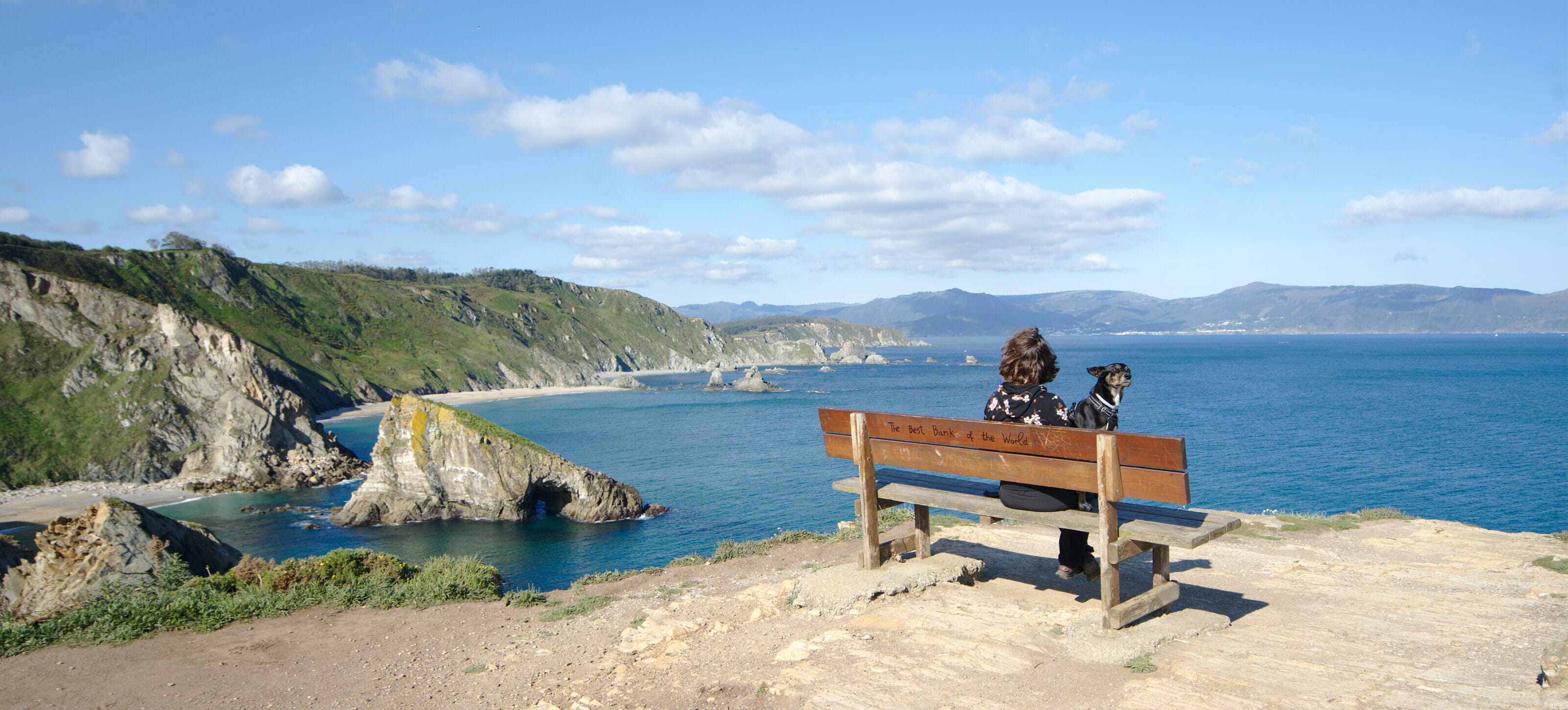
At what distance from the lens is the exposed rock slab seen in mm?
6778

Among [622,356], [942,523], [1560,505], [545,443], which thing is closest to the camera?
[942,523]

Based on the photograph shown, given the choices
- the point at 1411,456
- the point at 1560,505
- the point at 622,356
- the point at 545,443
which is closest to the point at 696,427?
→ the point at 545,443

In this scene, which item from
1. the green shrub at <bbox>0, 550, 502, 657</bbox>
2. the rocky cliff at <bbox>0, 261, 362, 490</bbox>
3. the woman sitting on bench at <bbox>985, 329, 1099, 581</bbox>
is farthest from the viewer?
the rocky cliff at <bbox>0, 261, 362, 490</bbox>

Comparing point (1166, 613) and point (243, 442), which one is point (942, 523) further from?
A: point (243, 442)

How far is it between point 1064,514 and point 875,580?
186cm

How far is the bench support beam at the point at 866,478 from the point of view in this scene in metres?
7.16

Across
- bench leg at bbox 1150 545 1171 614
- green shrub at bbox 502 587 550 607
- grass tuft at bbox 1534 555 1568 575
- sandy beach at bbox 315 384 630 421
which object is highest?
bench leg at bbox 1150 545 1171 614

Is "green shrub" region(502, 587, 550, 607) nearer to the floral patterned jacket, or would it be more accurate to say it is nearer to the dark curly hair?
the floral patterned jacket

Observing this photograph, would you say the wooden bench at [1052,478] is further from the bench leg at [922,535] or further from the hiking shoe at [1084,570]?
the hiking shoe at [1084,570]

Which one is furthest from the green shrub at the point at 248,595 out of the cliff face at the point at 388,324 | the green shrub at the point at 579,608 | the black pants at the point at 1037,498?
the cliff face at the point at 388,324

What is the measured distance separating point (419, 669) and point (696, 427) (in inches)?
2290

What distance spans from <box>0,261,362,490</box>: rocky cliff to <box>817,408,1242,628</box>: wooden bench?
46113mm

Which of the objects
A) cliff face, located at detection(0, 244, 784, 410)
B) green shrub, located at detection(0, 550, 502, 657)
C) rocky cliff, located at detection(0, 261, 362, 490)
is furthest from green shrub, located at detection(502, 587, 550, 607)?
cliff face, located at detection(0, 244, 784, 410)

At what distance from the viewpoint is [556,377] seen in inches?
4604
